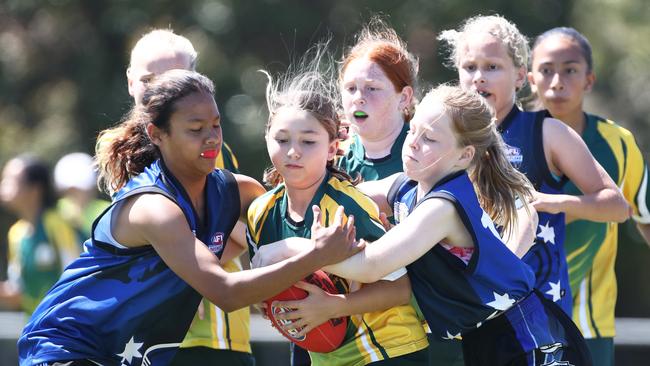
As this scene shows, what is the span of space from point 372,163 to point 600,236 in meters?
1.66

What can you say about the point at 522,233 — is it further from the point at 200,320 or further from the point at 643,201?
the point at 643,201

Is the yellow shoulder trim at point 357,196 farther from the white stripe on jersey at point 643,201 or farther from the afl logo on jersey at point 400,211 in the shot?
the white stripe on jersey at point 643,201

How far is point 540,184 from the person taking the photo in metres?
Result: 5.00

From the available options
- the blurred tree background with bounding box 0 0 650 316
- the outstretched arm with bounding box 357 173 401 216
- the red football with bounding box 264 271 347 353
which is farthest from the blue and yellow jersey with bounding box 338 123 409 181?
the blurred tree background with bounding box 0 0 650 316

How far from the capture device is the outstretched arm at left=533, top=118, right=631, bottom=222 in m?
4.91

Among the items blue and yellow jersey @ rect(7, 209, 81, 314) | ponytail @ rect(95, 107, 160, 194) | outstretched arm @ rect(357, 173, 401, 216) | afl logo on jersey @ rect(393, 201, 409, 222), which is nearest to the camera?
afl logo on jersey @ rect(393, 201, 409, 222)

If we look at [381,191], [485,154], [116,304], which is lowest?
[116,304]

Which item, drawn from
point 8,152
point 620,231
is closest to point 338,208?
point 620,231

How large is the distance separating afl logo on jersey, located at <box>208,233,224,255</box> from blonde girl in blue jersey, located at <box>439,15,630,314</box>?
130cm

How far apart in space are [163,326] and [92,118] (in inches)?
324

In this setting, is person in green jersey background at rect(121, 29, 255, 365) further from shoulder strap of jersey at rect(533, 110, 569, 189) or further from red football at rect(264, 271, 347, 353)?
shoulder strap of jersey at rect(533, 110, 569, 189)

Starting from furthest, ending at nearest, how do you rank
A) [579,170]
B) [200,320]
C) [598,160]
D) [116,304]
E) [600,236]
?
[600,236] → [598,160] → [200,320] → [579,170] → [116,304]

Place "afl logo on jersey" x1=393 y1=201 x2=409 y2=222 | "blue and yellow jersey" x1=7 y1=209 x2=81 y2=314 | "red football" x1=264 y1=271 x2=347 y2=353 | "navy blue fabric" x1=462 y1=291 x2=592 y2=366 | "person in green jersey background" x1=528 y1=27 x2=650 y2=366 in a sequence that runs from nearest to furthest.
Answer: "navy blue fabric" x1=462 y1=291 x2=592 y2=366 < "red football" x1=264 y1=271 x2=347 y2=353 < "afl logo on jersey" x1=393 y1=201 x2=409 y2=222 < "person in green jersey background" x1=528 y1=27 x2=650 y2=366 < "blue and yellow jersey" x1=7 y1=209 x2=81 y2=314

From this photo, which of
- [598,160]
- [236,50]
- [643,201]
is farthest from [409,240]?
[236,50]
